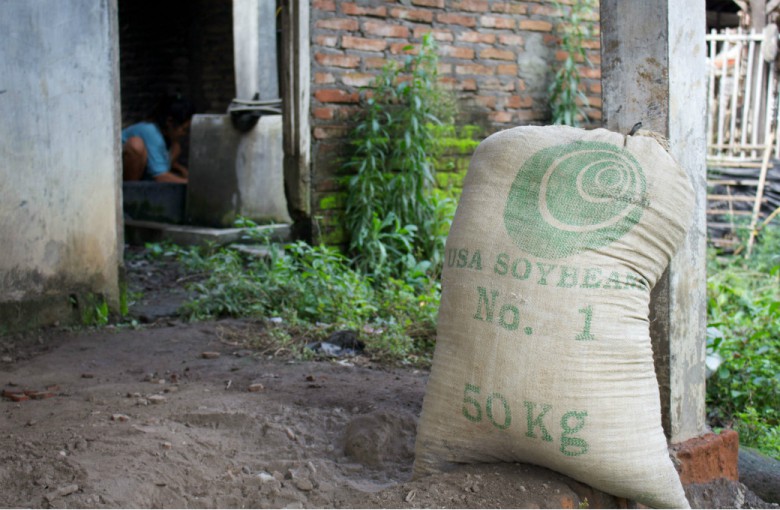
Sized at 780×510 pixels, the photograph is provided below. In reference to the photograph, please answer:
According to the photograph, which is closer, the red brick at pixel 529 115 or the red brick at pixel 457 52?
the red brick at pixel 457 52

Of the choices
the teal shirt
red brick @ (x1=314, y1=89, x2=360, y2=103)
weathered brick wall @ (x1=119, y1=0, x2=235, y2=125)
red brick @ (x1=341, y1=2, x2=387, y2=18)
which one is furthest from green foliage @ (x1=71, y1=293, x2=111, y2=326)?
weathered brick wall @ (x1=119, y1=0, x2=235, y2=125)

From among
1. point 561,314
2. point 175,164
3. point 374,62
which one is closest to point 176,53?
point 175,164

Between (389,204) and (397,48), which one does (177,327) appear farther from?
(397,48)

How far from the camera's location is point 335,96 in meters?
4.93

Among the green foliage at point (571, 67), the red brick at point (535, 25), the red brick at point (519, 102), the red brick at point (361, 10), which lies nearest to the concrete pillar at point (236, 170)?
the red brick at point (361, 10)

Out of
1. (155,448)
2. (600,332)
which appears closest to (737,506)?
(600,332)

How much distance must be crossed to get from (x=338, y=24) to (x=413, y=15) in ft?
1.82

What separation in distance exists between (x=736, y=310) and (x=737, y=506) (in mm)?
2432

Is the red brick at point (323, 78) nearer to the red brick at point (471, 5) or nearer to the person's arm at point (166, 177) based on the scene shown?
the red brick at point (471, 5)

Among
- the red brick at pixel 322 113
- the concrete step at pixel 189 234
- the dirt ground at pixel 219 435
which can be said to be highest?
the red brick at pixel 322 113

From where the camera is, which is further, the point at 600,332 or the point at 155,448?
the point at 155,448

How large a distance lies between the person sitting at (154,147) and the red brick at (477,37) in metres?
3.12

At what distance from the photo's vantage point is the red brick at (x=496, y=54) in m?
5.45

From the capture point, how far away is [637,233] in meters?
2.01
